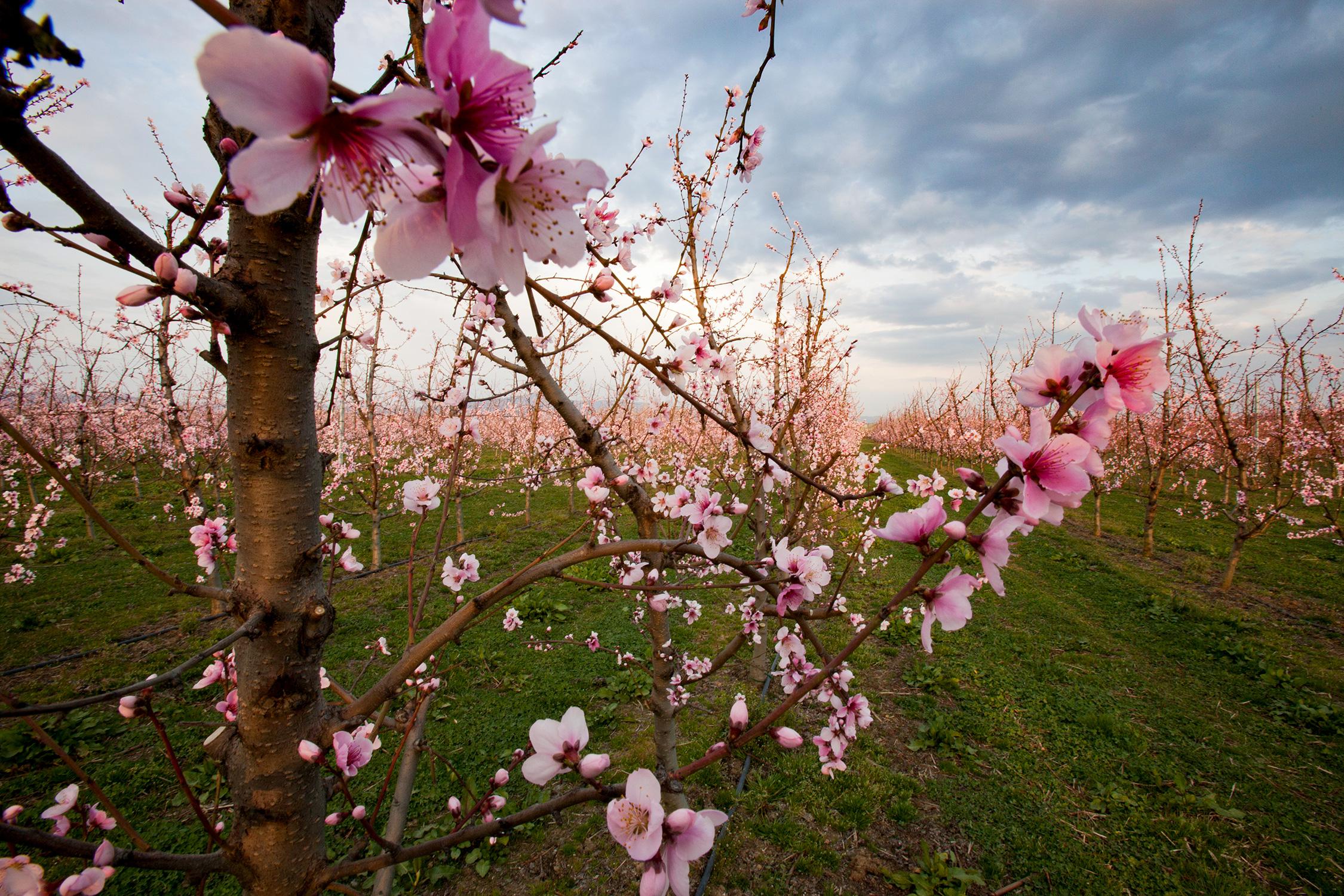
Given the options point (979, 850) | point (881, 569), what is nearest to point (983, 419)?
point (881, 569)

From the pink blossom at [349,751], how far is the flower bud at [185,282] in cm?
85

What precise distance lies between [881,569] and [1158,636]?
325cm

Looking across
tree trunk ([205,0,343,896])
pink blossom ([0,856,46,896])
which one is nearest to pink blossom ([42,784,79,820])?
pink blossom ([0,856,46,896])

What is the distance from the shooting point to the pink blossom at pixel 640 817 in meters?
0.73

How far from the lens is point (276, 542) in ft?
3.10

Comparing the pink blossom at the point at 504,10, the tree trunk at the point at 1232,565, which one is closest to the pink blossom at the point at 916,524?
the pink blossom at the point at 504,10

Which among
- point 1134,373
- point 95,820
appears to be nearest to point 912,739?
point 1134,373

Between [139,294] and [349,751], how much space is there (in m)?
0.97

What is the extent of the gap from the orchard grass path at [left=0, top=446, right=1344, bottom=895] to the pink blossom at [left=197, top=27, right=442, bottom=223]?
1.48 metres

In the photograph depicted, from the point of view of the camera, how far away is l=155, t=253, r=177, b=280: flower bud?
0.71m

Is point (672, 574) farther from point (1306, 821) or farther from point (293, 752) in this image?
point (293, 752)

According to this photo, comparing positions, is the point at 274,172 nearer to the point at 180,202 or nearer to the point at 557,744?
the point at 180,202

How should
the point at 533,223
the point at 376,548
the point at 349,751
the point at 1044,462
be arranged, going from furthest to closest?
the point at 376,548
the point at 349,751
the point at 1044,462
the point at 533,223

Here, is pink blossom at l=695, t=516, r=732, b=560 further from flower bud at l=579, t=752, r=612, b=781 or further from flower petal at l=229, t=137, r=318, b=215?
flower petal at l=229, t=137, r=318, b=215
